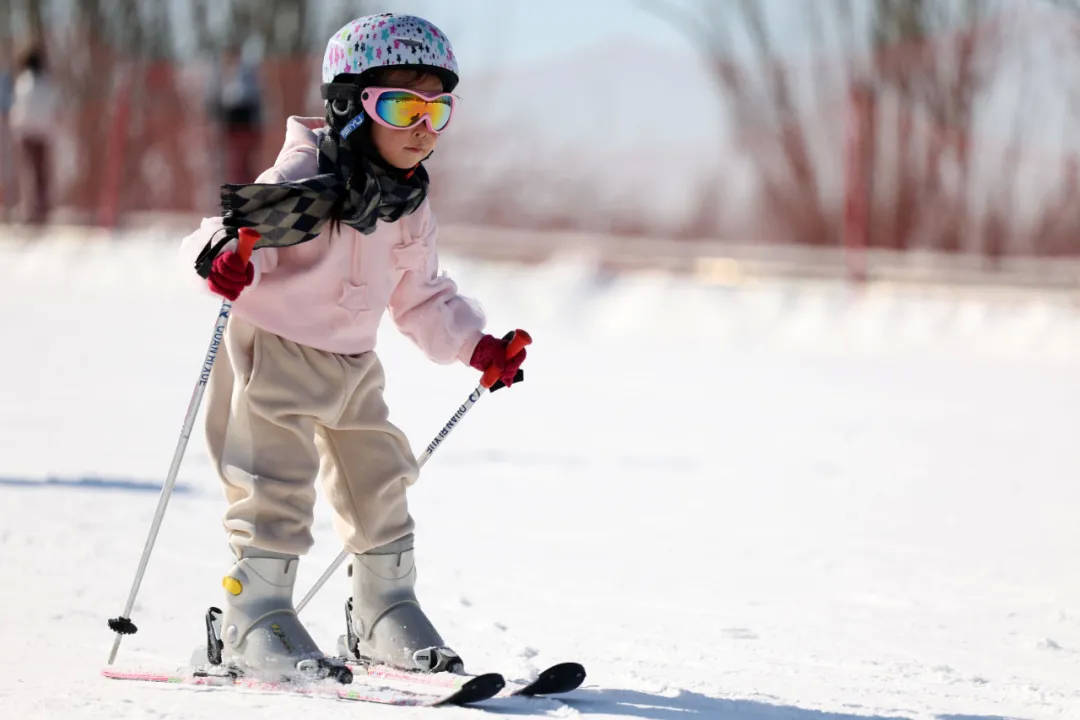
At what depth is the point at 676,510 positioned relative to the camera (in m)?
5.77

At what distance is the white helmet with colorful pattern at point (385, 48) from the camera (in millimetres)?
3330

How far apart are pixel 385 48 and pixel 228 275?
56cm

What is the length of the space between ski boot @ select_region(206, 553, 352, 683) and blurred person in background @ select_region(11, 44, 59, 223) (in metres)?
11.0

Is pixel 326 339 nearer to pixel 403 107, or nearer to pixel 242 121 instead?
pixel 403 107

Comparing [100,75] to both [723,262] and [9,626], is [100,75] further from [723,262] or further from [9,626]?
[9,626]

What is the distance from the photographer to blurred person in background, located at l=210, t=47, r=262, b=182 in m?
13.1

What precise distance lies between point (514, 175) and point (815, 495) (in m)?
11.2

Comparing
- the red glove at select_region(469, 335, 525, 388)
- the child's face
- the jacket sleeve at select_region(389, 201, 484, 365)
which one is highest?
the child's face

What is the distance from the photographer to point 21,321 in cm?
1108

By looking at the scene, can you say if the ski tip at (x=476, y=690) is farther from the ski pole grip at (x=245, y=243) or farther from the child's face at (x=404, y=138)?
the child's face at (x=404, y=138)

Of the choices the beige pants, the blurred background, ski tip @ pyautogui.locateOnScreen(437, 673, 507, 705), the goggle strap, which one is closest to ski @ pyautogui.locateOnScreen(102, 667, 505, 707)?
ski tip @ pyautogui.locateOnScreen(437, 673, 507, 705)

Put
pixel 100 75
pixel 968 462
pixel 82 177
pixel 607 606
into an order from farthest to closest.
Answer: pixel 100 75
pixel 82 177
pixel 968 462
pixel 607 606

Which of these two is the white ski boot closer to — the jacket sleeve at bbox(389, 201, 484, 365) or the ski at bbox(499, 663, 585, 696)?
the ski at bbox(499, 663, 585, 696)

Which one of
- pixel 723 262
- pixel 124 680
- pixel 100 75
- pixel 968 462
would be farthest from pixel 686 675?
pixel 100 75
